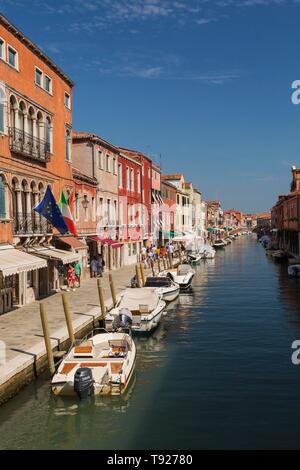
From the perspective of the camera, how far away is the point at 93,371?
14297mm

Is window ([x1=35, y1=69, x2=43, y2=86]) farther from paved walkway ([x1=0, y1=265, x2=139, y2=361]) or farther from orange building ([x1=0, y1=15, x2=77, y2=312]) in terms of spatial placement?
paved walkway ([x1=0, y1=265, x2=139, y2=361])

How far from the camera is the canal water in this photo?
37.6 feet

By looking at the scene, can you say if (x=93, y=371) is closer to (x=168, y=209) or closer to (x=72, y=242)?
(x=72, y=242)

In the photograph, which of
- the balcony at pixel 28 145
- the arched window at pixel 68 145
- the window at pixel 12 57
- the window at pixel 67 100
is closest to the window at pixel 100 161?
the arched window at pixel 68 145

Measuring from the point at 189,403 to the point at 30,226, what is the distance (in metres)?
14.0

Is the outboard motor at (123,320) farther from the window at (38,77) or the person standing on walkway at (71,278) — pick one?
the window at (38,77)

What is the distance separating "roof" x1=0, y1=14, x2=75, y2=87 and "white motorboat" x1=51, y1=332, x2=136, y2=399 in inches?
552

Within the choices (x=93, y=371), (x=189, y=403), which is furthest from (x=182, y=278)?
(x=189, y=403)

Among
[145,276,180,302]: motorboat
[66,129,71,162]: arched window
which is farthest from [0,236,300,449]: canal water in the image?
[66,129,71,162]: arched window

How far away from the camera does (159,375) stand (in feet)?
53.0

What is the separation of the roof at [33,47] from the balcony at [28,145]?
165 inches
